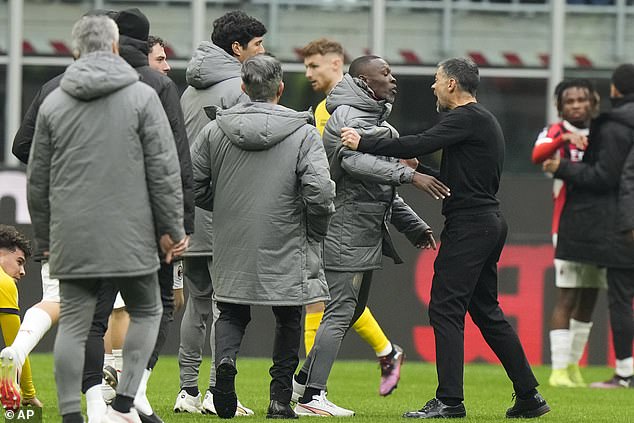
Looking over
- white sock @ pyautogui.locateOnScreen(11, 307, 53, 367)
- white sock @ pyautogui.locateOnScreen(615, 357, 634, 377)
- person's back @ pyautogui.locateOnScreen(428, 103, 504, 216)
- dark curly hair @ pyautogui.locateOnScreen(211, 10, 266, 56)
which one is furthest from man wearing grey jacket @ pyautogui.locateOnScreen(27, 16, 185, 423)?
white sock @ pyautogui.locateOnScreen(615, 357, 634, 377)

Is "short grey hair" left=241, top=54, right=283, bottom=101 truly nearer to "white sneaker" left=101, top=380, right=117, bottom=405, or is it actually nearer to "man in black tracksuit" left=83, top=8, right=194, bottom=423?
"man in black tracksuit" left=83, top=8, right=194, bottom=423

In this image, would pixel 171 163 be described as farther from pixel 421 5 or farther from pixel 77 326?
pixel 421 5

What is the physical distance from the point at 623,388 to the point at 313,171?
4663 millimetres

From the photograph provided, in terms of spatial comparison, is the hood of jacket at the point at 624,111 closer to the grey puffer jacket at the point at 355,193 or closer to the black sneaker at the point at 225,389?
the grey puffer jacket at the point at 355,193

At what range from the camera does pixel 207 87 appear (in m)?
8.55

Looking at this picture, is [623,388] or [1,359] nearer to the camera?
[1,359]

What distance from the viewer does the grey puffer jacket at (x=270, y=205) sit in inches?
299

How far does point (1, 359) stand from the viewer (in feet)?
25.4

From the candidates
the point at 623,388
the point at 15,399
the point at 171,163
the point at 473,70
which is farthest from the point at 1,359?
the point at 623,388

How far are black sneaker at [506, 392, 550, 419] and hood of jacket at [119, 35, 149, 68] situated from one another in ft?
9.09

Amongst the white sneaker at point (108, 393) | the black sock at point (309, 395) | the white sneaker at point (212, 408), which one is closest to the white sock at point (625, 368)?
the black sock at point (309, 395)

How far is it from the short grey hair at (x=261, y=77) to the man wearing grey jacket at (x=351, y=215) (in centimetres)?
73

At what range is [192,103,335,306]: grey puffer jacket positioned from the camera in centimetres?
761

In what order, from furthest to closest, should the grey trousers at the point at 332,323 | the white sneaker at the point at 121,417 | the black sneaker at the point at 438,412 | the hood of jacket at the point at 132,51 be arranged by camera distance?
1. the grey trousers at the point at 332,323
2. the black sneaker at the point at 438,412
3. the hood of jacket at the point at 132,51
4. the white sneaker at the point at 121,417
